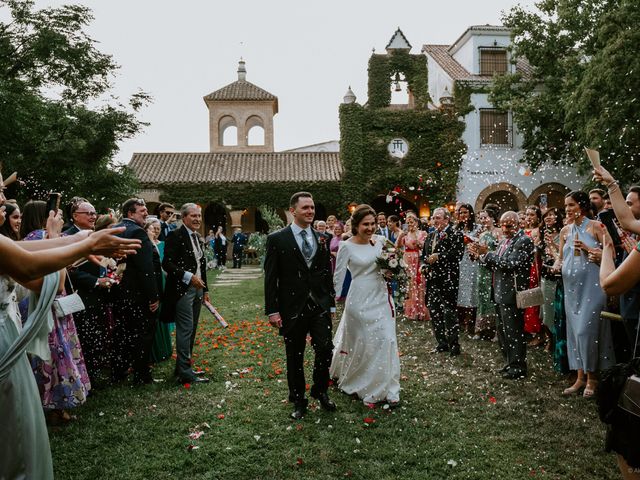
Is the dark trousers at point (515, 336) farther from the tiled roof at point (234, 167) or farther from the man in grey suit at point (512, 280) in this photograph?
the tiled roof at point (234, 167)

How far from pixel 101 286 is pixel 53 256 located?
3.77 meters

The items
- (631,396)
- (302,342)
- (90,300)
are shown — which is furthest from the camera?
(90,300)

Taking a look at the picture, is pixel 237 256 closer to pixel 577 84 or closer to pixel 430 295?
pixel 577 84

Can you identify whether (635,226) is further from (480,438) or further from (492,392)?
(492,392)

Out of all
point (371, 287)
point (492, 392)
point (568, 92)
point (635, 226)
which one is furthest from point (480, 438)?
point (568, 92)

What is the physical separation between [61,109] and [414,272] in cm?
1392

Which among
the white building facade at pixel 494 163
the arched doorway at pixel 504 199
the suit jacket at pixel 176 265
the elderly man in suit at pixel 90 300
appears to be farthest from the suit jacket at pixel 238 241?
the suit jacket at pixel 176 265

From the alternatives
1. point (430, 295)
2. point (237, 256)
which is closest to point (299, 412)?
point (430, 295)

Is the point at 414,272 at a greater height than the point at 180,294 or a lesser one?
lesser

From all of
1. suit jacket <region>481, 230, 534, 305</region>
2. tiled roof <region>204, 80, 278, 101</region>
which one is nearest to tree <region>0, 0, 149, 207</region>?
suit jacket <region>481, 230, 534, 305</region>

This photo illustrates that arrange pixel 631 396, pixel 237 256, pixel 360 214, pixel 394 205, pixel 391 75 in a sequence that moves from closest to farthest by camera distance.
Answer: pixel 631 396 → pixel 360 214 → pixel 237 256 → pixel 391 75 → pixel 394 205

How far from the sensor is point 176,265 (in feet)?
20.0

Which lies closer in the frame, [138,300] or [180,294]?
[138,300]

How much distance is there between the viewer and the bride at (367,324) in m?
5.27
